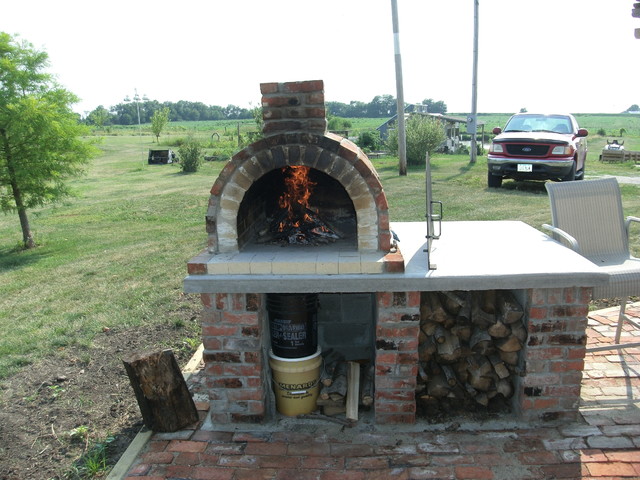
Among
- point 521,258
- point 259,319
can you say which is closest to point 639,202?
point 521,258

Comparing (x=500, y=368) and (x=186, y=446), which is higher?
(x=500, y=368)

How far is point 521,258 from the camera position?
11.3 feet

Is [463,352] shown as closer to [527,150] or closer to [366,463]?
[366,463]

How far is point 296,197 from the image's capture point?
4.02 meters

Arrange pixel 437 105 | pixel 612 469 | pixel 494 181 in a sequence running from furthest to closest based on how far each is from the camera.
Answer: pixel 437 105 < pixel 494 181 < pixel 612 469

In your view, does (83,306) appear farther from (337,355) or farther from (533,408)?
(533,408)

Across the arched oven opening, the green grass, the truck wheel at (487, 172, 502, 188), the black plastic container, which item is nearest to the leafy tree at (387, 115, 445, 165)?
the green grass

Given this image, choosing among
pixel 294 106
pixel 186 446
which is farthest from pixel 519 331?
pixel 186 446

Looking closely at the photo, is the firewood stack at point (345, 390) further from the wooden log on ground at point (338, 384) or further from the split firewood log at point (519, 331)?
the split firewood log at point (519, 331)

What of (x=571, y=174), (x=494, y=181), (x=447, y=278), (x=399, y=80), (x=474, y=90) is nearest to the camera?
(x=447, y=278)

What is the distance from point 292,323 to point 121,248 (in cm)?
648

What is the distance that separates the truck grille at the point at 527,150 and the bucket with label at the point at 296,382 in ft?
32.0

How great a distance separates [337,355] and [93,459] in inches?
72.8

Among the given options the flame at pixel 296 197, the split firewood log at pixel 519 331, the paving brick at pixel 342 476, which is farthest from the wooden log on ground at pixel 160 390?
the split firewood log at pixel 519 331
